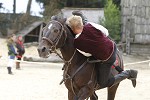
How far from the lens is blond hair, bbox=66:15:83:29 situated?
20.0ft

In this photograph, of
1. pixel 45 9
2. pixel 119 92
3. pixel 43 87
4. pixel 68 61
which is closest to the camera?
pixel 68 61

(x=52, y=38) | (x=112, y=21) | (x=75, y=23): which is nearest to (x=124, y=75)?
(x=75, y=23)

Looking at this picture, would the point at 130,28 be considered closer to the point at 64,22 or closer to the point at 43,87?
the point at 43,87

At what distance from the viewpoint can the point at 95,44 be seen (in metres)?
6.16

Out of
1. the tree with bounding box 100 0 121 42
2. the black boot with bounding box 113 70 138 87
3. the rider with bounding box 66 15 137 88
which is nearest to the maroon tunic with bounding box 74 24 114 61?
the rider with bounding box 66 15 137 88

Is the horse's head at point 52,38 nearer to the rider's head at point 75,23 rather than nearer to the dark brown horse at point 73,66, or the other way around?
the dark brown horse at point 73,66

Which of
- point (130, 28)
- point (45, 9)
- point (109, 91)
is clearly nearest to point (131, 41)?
point (130, 28)

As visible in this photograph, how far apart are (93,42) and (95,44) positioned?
0.15ft

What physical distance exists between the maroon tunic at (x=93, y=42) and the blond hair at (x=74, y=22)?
→ 0.35ft

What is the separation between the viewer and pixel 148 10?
26359 millimetres

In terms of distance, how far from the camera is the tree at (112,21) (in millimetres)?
25672

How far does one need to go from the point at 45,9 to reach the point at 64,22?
22213 millimetres

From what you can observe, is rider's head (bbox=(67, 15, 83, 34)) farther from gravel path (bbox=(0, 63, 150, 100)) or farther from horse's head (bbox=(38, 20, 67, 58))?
gravel path (bbox=(0, 63, 150, 100))

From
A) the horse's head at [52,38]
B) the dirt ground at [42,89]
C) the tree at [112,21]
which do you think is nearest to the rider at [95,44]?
the horse's head at [52,38]
